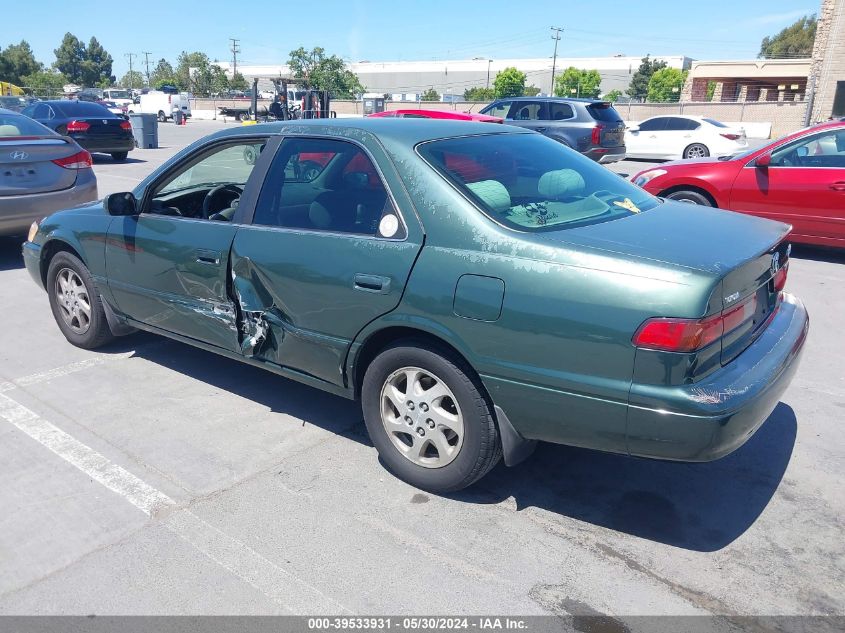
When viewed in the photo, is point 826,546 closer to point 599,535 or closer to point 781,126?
point 599,535

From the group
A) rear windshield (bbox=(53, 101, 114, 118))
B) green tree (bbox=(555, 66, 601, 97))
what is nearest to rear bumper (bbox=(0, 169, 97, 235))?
rear windshield (bbox=(53, 101, 114, 118))

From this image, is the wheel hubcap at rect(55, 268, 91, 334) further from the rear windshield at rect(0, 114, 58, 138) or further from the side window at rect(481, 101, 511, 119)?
the side window at rect(481, 101, 511, 119)

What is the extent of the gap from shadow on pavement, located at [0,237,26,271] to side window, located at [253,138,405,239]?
18.1ft

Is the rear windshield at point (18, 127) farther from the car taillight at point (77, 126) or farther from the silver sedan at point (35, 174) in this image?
the car taillight at point (77, 126)

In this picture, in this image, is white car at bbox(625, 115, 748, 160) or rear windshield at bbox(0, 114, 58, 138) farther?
white car at bbox(625, 115, 748, 160)

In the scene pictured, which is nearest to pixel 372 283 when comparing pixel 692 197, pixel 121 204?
pixel 121 204

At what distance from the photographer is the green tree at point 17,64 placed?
267 feet

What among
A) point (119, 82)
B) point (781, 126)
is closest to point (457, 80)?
point (119, 82)

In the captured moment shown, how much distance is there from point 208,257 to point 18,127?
566cm

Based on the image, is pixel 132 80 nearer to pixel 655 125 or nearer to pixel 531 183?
pixel 655 125

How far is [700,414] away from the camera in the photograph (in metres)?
2.75

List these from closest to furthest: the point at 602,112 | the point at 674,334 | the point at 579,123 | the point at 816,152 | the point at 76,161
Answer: the point at 674,334, the point at 816,152, the point at 76,161, the point at 579,123, the point at 602,112

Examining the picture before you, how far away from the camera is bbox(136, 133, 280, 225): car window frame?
407cm

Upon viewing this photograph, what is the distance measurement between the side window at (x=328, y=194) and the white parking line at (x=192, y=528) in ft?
4.97
